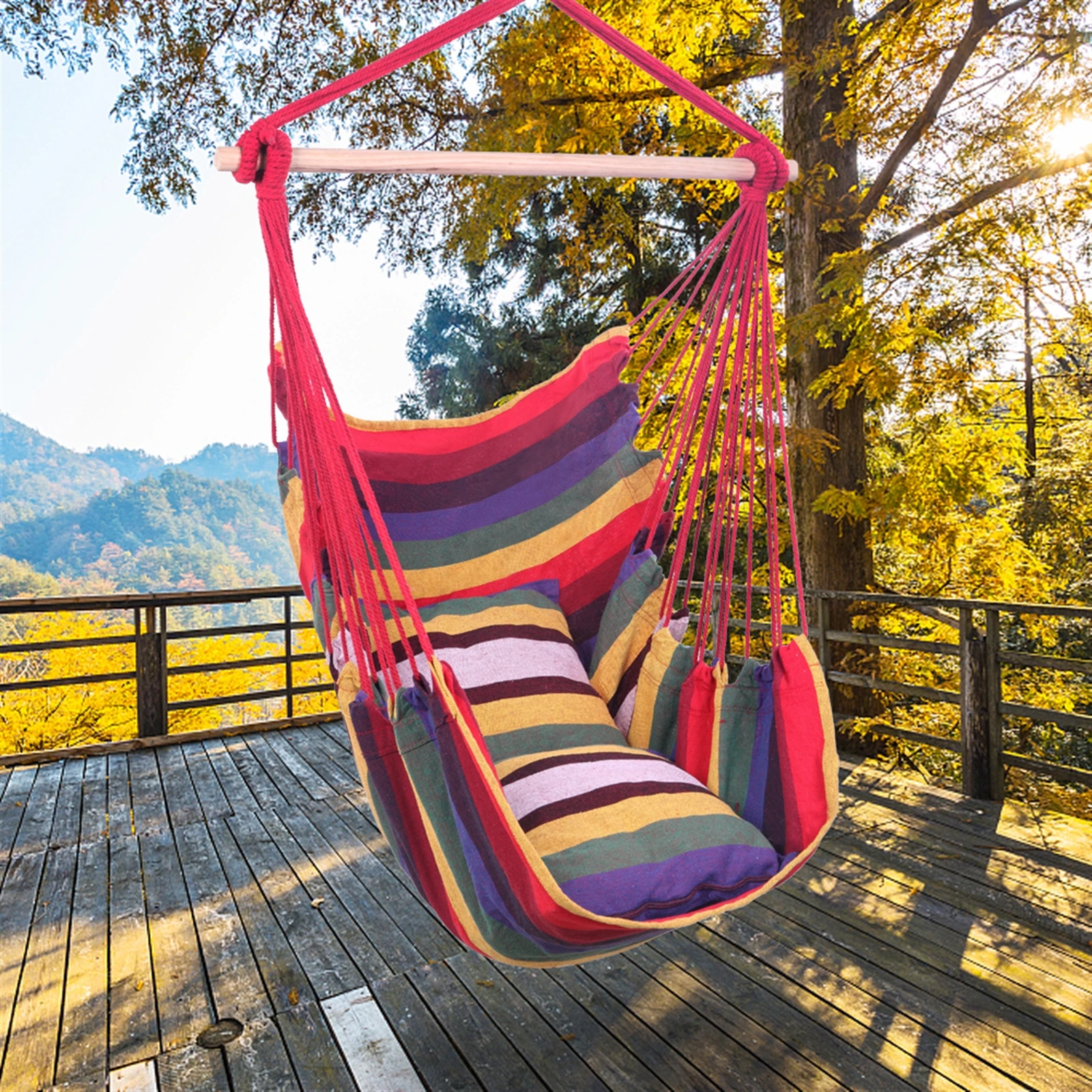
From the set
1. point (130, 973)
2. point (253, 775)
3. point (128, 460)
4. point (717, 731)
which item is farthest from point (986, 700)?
point (128, 460)

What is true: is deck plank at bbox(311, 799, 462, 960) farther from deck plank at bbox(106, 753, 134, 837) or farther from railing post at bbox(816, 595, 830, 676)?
railing post at bbox(816, 595, 830, 676)

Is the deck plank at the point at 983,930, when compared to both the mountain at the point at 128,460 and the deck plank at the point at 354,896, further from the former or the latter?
the mountain at the point at 128,460

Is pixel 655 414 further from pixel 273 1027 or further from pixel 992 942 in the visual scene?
pixel 273 1027

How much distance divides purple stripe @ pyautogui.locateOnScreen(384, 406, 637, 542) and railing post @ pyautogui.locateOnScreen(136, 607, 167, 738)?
2552 millimetres

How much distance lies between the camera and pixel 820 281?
12.8 feet

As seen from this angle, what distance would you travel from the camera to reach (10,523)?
70.8 ft

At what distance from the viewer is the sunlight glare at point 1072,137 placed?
3.30 metres

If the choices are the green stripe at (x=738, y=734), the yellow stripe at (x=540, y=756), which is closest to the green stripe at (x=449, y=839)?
the yellow stripe at (x=540, y=756)

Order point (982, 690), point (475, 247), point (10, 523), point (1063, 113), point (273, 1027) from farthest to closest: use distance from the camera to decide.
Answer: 1. point (10, 523)
2. point (475, 247)
3. point (1063, 113)
4. point (982, 690)
5. point (273, 1027)

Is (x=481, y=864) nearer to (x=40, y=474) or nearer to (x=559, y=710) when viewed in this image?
(x=559, y=710)

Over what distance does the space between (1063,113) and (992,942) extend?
3.07m

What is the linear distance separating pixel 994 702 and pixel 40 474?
92.5 ft

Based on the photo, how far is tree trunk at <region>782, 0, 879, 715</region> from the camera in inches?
154

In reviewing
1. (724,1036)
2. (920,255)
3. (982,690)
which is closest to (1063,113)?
(920,255)
